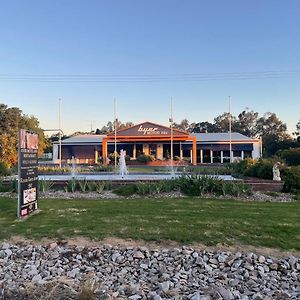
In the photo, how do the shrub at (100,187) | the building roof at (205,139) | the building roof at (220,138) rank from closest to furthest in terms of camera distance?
1. the shrub at (100,187)
2. the building roof at (220,138)
3. the building roof at (205,139)

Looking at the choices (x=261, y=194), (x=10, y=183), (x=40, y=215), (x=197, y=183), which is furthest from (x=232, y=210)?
(x=10, y=183)

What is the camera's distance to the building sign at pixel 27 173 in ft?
28.2

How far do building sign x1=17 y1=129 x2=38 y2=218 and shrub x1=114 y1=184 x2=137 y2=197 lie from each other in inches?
142

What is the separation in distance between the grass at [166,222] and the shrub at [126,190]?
1946 millimetres

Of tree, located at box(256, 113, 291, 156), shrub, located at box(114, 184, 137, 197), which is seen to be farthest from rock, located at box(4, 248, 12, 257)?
tree, located at box(256, 113, 291, 156)

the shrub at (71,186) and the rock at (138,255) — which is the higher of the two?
the shrub at (71,186)

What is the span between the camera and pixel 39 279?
5262 millimetres

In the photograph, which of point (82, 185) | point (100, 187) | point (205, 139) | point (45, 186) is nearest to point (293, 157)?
point (205, 139)

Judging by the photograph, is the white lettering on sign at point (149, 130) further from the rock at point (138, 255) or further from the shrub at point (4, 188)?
the rock at point (138, 255)

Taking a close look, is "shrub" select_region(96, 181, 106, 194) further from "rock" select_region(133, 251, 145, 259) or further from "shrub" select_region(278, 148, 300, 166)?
"shrub" select_region(278, 148, 300, 166)

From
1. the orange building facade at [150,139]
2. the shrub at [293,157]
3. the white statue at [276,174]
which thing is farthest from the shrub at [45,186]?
the orange building facade at [150,139]

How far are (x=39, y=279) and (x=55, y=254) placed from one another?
3.15ft

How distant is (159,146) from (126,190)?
34.3 metres

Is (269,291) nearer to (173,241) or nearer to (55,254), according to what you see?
(173,241)
